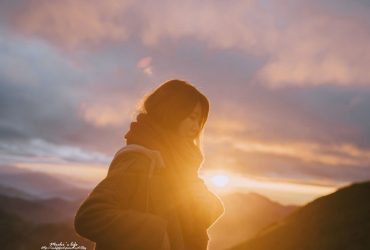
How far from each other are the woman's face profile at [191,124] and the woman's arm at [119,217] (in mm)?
833

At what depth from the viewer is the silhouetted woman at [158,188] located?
4336 mm

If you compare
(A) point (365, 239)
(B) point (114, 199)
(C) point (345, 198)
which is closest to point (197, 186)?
(B) point (114, 199)

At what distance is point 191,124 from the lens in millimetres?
5215

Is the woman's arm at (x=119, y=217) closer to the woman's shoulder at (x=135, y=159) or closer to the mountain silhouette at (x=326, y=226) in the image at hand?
the woman's shoulder at (x=135, y=159)

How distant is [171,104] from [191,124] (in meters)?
0.33

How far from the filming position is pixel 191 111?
516 cm

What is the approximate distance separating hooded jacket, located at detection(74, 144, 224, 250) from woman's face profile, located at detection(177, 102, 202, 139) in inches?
19.6

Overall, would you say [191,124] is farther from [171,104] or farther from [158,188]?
[158,188]

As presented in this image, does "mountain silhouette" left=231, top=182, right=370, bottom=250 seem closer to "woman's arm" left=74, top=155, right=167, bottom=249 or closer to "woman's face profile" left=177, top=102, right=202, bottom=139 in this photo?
"woman's face profile" left=177, top=102, right=202, bottom=139

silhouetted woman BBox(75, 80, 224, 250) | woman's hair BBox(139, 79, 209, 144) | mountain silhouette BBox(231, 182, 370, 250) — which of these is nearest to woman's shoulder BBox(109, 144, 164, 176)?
silhouetted woman BBox(75, 80, 224, 250)

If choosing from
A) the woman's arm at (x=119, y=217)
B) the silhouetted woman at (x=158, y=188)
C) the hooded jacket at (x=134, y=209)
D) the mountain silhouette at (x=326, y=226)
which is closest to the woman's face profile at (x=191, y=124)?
the silhouetted woman at (x=158, y=188)

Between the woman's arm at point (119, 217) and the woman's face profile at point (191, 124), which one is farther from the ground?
the woman's face profile at point (191, 124)

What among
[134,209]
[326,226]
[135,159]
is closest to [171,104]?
[135,159]

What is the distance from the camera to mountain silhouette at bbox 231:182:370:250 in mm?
28672
